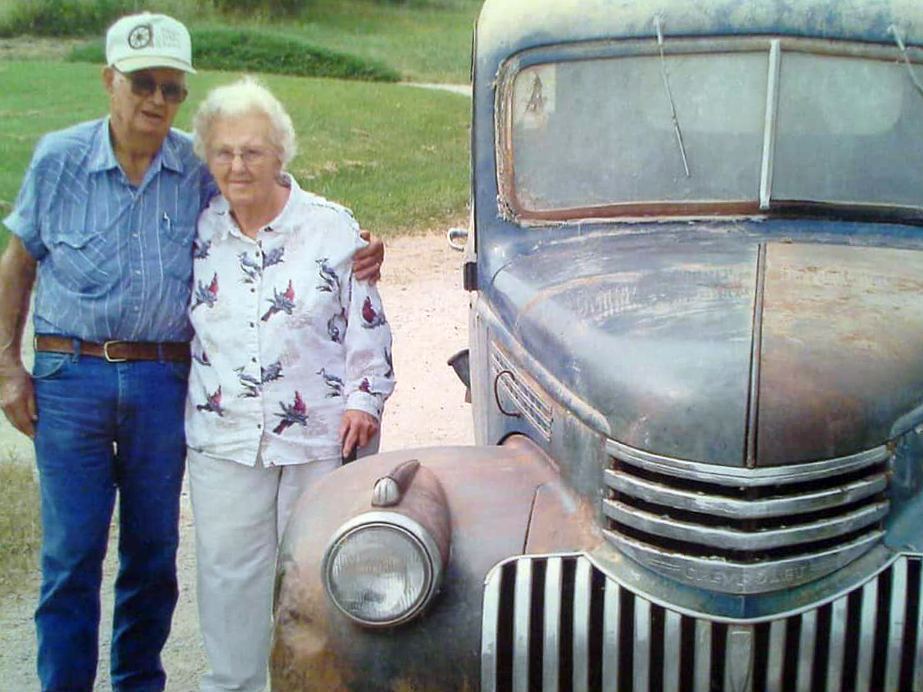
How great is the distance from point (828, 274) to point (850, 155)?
0.58m

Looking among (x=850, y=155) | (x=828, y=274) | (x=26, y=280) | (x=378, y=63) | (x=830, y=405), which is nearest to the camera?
(x=830, y=405)

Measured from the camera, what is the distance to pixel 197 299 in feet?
12.0

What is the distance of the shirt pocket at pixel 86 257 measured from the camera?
3.57 meters

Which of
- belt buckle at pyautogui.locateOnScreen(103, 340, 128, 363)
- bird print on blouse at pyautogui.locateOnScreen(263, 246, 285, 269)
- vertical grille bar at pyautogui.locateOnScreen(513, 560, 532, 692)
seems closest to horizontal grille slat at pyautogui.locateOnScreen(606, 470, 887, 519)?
vertical grille bar at pyautogui.locateOnScreen(513, 560, 532, 692)

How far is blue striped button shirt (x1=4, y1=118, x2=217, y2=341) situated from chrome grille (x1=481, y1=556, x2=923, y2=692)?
1572mm

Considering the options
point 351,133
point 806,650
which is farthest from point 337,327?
point 351,133

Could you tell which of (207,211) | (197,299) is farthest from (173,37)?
(197,299)

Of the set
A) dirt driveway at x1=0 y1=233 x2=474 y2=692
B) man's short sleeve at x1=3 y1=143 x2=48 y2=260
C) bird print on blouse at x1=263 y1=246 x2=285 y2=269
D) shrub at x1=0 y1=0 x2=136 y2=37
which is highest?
shrub at x1=0 y1=0 x2=136 y2=37

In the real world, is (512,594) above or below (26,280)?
below

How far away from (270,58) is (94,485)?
25436 millimetres

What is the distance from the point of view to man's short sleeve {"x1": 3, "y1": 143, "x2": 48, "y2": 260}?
3.60 metres

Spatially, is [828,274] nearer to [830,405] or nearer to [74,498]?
[830,405]

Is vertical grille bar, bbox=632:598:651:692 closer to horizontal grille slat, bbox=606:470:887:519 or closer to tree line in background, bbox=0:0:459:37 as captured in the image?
horizontal grille slat, bbox=606:470:887:519

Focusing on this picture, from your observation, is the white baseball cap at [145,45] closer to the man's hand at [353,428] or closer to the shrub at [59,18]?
the man's hand at [353,428]
